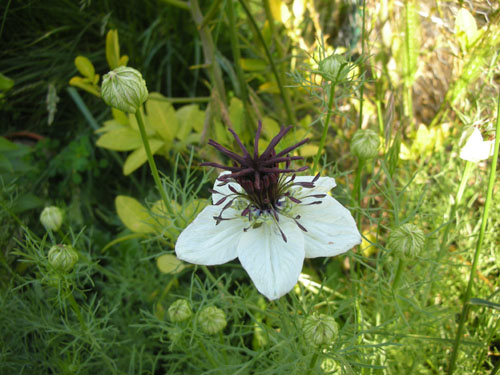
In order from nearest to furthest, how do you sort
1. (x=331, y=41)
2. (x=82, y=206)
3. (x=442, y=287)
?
1. (x=442, y=287)
2. (x=82, y=206)
3. (x=331, y=41)

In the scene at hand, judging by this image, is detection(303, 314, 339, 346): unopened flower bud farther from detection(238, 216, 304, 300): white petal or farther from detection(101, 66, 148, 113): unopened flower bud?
detection(101, 66, 148, 113): unopened flower bud

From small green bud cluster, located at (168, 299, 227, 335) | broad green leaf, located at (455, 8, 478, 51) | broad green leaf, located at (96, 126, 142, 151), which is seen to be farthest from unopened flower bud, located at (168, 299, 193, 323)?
broad green leaf, located at (455, 8, 478, 51)

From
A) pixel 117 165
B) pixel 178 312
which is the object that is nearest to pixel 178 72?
pixel 117 165

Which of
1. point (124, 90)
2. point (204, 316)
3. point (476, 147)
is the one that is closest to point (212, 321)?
point (204, 316)

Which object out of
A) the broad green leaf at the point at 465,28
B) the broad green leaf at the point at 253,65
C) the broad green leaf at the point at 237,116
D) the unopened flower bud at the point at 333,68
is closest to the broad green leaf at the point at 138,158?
the broad green leaf at the point at 237,116

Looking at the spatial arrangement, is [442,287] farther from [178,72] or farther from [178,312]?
[178,72]

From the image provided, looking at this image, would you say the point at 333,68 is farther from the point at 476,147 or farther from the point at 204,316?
the point at 204,316
